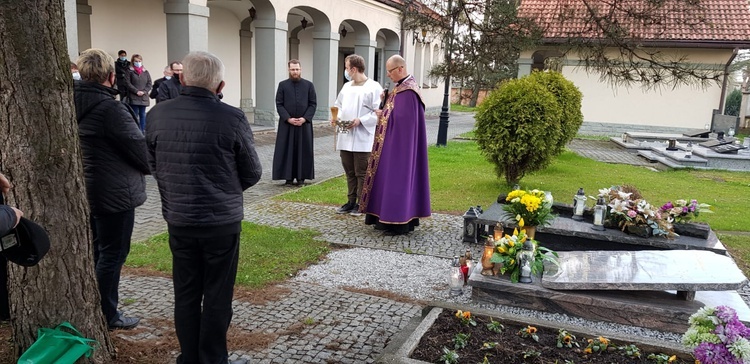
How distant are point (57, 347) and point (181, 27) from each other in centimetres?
1105

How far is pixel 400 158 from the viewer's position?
640cm

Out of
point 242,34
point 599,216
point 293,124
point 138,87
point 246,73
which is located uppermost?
point 242,34

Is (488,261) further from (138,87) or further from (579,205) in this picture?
(138,87)

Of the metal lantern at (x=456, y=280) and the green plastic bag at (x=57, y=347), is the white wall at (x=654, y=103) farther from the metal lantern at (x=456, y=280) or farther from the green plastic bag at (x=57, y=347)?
the green plastic bag at (x=57, y=347)

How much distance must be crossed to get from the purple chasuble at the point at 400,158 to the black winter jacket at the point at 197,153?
3.49 m

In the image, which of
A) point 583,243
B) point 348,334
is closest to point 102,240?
point 348,334

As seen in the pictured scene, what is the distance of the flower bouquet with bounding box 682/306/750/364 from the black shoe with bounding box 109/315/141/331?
3266 mm

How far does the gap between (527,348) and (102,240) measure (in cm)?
262

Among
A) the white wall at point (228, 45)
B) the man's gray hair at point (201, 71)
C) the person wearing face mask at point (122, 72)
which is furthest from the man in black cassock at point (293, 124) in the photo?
the white wall at point (228, 45)

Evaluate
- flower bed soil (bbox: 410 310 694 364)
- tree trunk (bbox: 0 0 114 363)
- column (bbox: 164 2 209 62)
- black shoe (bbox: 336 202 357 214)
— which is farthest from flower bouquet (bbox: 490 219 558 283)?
column (bbox: 164 2 209 62)

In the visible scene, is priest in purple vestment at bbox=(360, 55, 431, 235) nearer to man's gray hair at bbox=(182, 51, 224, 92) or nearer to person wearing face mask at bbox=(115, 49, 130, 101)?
man's gray hair at bbox=(182, 51, 224, 92)

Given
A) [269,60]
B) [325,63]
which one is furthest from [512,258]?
[325,63]

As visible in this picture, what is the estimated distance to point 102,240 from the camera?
12.0ft

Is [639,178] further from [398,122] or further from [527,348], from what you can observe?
[527,348]
